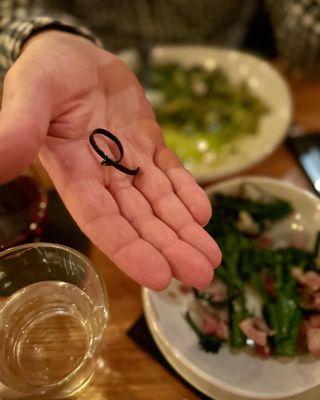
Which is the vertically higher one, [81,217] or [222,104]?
[81,217]

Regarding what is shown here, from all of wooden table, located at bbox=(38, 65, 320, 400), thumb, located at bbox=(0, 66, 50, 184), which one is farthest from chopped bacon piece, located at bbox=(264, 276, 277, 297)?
thumb, located at bbox=(0, 66, 50, 184)

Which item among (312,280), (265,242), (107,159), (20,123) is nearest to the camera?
(20,123)

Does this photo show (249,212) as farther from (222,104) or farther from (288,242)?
(222,104)

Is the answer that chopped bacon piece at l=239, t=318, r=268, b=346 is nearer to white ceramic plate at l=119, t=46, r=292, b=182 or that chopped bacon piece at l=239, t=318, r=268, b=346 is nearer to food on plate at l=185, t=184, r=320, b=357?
food on plate at l=185, t=184, r=320, b=357

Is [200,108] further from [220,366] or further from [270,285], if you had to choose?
[220,366]

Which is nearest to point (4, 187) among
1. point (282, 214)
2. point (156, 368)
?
point (156, 368)

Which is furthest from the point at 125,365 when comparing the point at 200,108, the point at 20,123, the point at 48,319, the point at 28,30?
the point at 200,108

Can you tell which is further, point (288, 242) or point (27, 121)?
point (288, 242)
